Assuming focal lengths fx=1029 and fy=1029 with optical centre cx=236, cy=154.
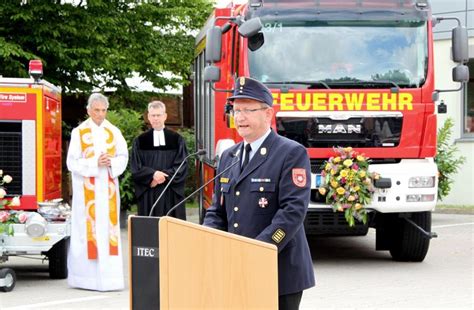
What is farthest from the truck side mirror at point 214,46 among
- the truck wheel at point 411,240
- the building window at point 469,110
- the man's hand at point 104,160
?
the building window at point 469,110

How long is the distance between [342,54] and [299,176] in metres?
6.99

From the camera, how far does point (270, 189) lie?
4797 millimetres

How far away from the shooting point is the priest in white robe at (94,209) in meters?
10.2

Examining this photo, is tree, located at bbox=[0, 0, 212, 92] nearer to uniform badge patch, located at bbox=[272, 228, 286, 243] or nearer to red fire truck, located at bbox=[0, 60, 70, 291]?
red fire truck, located at bbox=[0, 60, 70, 291]

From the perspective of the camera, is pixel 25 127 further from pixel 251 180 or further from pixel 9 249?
pixel 251 180

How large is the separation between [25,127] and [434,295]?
4.38 meters

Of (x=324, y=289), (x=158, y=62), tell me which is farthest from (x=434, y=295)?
(x=158, y=62)

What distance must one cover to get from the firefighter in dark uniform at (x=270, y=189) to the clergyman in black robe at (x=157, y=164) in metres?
6.14

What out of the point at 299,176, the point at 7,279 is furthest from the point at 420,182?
the point at 299,176

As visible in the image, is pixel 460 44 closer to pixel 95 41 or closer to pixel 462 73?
pixel 462 73

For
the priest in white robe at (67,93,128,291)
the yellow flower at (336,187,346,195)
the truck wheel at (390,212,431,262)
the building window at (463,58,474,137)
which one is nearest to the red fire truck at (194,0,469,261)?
the truck wheel at (390,212,431,262)

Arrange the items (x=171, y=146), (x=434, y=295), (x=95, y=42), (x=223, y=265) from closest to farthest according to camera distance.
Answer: (x=223, y=265)
(x=434, y=295)
(x=171, y=146)
(x=95, y=42)

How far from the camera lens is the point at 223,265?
163 inches

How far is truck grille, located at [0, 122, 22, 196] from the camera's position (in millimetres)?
10453
